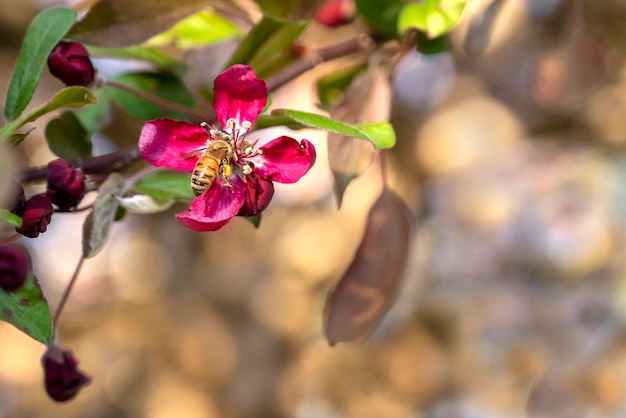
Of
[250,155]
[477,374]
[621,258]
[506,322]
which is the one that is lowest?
[477,374]

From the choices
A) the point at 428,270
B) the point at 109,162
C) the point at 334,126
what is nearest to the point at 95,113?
the point at 109,162

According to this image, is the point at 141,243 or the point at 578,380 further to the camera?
the point at 141,243

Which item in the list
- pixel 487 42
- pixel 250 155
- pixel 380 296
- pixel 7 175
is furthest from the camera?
pixel 487 42

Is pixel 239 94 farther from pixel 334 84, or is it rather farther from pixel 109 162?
pixel 334 84

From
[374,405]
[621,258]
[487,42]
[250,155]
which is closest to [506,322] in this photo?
[621,258]

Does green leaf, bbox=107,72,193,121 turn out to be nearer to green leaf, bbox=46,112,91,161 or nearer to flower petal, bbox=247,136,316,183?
green leaf, bbox=46,112,91,161

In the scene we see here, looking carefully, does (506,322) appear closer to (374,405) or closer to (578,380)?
(578,380)
